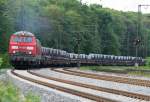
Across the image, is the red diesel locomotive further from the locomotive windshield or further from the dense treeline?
the dense treeline

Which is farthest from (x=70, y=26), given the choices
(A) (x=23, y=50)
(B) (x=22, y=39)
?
(A) (x=23, y=50)

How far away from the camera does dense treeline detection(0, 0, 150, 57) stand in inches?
2613

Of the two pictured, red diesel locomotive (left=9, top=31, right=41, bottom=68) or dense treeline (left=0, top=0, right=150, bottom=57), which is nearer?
red diesel locomotive (left=9, top=31, right=41, bottom=68)

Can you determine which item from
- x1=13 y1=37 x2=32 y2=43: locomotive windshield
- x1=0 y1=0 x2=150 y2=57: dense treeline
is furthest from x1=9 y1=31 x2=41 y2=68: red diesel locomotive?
x1=0 y1=0 x2=150 y2=57: dense treeline

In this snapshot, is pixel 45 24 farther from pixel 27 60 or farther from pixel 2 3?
pixel 27 60

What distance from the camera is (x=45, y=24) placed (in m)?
80.9

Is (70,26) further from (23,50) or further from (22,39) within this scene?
(23,50)

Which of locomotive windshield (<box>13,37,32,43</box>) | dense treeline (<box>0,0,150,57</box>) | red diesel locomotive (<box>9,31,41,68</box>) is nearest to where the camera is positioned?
red diesel locomotive (<box>9,31,41,68</box>)

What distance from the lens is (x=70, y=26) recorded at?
305 feet

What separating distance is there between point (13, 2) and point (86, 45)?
31744mm

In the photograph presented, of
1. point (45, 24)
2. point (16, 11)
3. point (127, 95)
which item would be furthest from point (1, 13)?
point (127, 95)

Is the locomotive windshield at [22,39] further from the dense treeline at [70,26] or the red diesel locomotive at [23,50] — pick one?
the dense treeline at [70,26]

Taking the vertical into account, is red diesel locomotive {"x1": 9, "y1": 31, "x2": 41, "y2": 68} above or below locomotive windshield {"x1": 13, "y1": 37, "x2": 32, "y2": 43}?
below

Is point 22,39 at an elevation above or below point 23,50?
above
